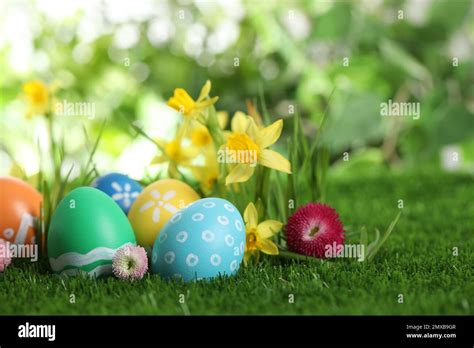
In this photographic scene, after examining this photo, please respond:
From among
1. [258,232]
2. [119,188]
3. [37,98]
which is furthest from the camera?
[37,98]

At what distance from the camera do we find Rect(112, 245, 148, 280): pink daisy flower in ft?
3.52

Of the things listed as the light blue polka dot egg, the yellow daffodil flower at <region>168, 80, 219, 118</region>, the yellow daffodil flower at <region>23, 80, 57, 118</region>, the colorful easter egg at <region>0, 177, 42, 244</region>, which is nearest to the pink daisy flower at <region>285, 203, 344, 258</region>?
the light blue polka dot egg

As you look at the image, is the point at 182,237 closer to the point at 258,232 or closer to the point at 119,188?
the point at 258,232

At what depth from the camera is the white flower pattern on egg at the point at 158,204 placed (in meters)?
1.20

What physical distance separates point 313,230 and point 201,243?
0.23 metres

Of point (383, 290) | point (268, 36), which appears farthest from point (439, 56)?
point (383, 290)

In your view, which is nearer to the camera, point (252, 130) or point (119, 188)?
point (252, 130)

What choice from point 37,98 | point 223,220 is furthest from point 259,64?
point 223,220

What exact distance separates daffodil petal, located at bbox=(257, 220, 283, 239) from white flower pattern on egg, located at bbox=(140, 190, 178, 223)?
0.15 metres

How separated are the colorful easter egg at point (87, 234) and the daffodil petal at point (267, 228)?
0.71 ft

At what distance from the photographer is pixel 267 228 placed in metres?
1.18

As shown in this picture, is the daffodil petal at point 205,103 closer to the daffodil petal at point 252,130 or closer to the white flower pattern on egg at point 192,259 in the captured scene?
the daffodil petal at point 252,130

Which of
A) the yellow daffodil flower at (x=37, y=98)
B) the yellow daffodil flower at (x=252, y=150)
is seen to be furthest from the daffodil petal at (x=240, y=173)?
the yellow daffodil flower at (x=37, y=98)
